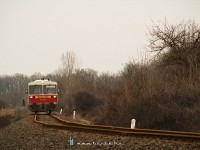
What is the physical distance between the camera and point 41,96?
1113 inches

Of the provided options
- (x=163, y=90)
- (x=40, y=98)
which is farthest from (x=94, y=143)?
(x=40, y=98)

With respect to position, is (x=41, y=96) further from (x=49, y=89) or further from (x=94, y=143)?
(x=94, y=143)

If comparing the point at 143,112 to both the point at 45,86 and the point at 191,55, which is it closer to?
the point at 191,55

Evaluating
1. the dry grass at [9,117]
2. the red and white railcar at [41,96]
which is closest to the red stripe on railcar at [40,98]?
the red and white railcar at [41,96]

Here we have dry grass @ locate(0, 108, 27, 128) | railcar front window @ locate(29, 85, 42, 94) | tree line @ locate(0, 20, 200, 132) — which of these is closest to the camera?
tree line @ locate(0, 20, 200, 132)

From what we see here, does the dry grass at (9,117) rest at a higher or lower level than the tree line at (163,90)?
lower

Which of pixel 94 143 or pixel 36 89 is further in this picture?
pixel 36 89

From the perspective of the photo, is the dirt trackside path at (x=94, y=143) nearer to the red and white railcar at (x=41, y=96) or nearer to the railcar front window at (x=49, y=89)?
the red and white railcar at (x=41, y=96)

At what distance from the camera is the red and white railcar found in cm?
2809

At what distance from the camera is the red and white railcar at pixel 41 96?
28.1m

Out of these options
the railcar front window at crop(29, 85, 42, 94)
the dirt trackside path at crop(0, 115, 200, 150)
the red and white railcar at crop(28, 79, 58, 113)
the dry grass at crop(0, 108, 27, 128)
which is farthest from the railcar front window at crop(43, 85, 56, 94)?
the dirt trackside path at crop(0, 115, 200, 150)

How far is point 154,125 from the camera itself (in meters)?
15.9

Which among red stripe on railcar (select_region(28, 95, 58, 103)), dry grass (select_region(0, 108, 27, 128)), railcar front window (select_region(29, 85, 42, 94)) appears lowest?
dry grass (select_region(0, 108, 27, 128))

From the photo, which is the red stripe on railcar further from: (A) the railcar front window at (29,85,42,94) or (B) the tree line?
(B) the tree line
